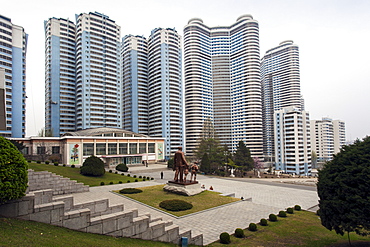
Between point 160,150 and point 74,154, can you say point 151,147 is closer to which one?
point 160,150

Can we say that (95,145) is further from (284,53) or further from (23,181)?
(284,53)

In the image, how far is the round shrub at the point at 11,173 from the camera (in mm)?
7930

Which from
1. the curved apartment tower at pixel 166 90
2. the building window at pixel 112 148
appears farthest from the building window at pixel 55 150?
the curved apartment tower at pixel 166 90

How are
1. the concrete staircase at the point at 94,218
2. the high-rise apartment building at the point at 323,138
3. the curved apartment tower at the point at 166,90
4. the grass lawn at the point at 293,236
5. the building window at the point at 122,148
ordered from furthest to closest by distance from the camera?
the high-rise apartment building at the point at 323,138
the curved apartment tower at the point at 166,90
the building window at the point at 122,148
the grass lawn at the point at 293,236
the concrete staircase at the point at 94,218

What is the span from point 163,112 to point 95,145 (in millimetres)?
50952

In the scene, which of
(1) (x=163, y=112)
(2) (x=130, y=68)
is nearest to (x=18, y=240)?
(1) (x=163, y=112)

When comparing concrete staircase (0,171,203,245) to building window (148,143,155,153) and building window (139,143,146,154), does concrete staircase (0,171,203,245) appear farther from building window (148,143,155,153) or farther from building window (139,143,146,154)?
building window (148,143,155,153)

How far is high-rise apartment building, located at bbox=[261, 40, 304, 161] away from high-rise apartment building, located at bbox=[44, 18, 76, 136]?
107 meters

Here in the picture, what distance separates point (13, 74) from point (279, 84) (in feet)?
434

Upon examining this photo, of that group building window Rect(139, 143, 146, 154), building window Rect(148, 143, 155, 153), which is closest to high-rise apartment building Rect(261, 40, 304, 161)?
building window Rect(148, 143, 155, 153)

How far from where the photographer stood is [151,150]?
2729 inches

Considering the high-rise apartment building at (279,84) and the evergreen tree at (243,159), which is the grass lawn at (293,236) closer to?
the evergreen tree at (243,159)

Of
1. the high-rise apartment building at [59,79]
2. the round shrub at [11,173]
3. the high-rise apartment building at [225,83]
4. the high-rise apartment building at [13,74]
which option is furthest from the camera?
the high-rise apartment building at [225,83]

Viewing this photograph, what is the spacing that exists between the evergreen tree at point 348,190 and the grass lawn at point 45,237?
30.6ft
